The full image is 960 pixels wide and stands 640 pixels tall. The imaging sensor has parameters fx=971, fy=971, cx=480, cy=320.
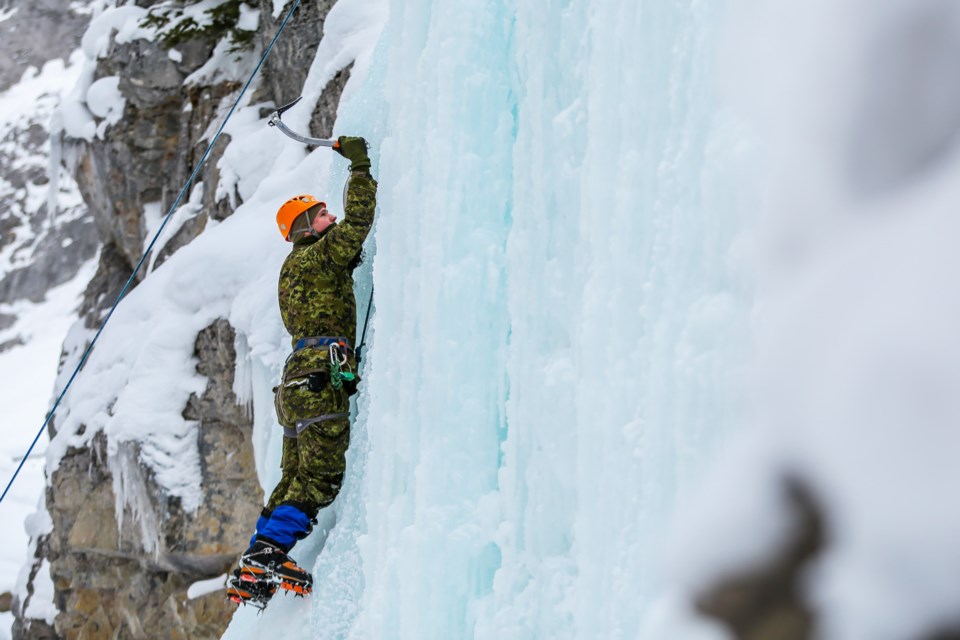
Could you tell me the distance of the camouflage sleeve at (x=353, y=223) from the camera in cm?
402

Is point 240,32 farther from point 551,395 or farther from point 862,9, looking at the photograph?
point 862,9

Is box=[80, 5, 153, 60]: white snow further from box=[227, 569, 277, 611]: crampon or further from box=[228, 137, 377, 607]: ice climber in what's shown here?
box=[227, 569, 277, 611]: crampon

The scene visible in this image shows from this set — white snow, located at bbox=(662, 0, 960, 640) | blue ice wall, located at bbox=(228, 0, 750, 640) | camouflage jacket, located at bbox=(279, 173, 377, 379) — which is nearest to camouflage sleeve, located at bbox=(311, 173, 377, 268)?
camouflage jacket, located at bbox=(279, 173, 377, 379)

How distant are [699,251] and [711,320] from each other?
186 mm

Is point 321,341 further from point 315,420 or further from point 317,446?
point 317,446

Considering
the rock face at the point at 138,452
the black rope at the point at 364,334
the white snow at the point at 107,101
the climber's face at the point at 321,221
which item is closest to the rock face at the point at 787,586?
the black rope at the point at 364,334

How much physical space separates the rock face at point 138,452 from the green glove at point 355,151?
2404 millimetres

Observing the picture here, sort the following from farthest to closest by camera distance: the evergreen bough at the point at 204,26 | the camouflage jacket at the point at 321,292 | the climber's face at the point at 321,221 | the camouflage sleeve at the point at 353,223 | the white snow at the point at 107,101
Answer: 1. the white snow at the point at 107,101
2. the evergreen bough at the point at 204,26
3. the climber's face at the point at 321,221
4. the camouflage jacket at the point at 321,292
5. the camouflage sleeve at the point at 353,223

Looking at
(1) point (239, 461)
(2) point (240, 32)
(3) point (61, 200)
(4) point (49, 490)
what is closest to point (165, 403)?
(1) point (239, 461)

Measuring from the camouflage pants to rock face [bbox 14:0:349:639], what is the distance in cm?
264

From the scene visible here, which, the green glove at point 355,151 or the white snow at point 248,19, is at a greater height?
the white snow at point 248,19

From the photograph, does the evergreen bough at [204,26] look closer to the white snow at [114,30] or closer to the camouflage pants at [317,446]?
the white snow at [114,30]

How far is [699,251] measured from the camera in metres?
2.03

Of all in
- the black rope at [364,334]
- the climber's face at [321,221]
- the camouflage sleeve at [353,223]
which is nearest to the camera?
the camouflage sleeve at [353,223]
